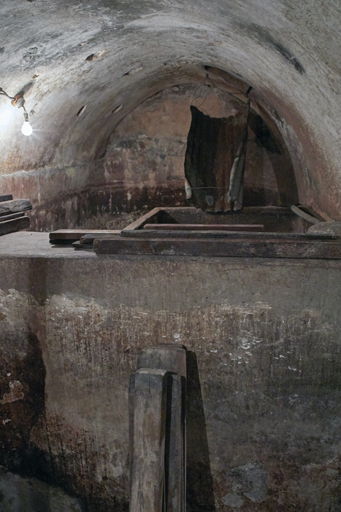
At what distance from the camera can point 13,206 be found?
399 centimetres

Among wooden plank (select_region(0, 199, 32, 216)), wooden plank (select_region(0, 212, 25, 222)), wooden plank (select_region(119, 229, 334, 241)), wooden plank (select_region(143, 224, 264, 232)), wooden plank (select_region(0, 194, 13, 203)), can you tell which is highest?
wooden plank (select_region(0, 194, 13, 203))

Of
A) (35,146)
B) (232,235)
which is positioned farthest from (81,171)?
(232,235)

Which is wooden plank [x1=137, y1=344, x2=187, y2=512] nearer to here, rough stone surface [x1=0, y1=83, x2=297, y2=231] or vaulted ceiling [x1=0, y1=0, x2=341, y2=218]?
vaulted ceiling [x1=0, y1=0, x2=341, y2=218]

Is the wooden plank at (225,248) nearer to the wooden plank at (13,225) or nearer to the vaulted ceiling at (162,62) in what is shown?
the vaulted ceiling at (162,62)

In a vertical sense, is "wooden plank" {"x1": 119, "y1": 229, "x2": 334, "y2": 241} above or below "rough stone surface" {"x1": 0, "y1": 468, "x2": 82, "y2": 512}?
above

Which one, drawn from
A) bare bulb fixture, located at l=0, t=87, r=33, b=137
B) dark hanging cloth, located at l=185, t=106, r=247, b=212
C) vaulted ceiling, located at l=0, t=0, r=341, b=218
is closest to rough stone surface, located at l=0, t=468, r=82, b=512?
vaulted ceiling, located at l=0, t=0, r=341, b=218

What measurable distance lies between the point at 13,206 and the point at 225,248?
242 centimetres

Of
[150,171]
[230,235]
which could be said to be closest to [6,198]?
[230,235]

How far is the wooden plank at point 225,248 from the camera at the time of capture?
2482 mm

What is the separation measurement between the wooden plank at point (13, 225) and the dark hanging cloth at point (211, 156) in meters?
2.90

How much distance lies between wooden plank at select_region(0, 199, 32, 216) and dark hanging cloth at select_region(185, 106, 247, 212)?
9.20 feet

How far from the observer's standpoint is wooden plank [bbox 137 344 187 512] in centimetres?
249

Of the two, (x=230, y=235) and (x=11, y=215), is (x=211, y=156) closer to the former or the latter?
(x=11, y=215)

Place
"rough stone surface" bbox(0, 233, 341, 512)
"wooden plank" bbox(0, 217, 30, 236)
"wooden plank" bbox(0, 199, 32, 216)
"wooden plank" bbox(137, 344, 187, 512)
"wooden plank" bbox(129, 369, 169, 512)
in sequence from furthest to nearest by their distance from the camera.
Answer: "wooden plank" bbox(0, 199, 32, 216), "wooden plank" bbox(0, 217, 30, 236), "rough stone surface" bbox(0, 233, 341, 512), "wooden plank" bbox(137, 344, 187, 512), "wooden plank" bbox(129, 369, 169, 512)
